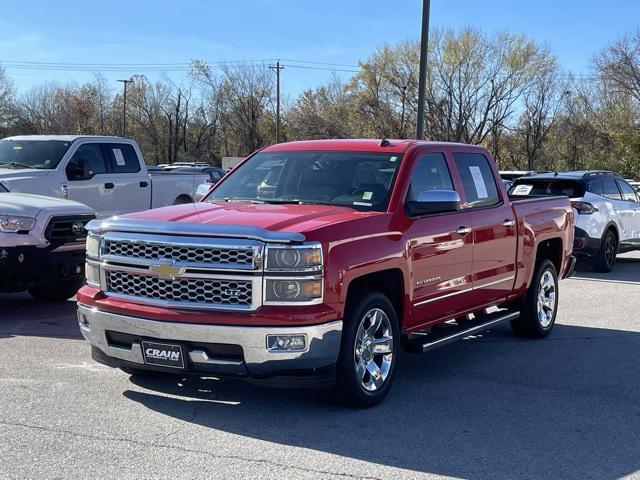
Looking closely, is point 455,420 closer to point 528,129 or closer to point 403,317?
point 403,317

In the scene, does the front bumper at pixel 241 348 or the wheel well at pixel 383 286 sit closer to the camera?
the front bumper at pixel 241 348

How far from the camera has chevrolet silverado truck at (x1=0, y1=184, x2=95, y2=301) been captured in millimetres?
8547

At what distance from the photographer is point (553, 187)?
14117 millimetres

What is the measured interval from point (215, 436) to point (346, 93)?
48488 millimetres

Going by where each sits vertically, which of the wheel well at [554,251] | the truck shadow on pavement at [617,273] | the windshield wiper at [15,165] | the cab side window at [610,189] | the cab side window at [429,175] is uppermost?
the cab side window at [429,175]

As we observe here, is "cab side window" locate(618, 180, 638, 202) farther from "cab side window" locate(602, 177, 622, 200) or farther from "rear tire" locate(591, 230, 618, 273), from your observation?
"rear tire" locate(591, 230, 618, 273)

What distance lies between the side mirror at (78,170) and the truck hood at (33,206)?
9.21ft

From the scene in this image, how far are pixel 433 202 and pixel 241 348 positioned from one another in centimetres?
191

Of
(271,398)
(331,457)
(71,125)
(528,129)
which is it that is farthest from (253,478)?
(71,125)

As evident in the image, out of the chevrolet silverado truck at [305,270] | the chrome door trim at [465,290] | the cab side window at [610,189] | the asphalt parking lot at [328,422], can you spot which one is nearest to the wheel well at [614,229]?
the cab side window at [610,189]

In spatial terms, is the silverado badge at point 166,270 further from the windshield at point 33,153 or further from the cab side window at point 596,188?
the cab side window at point 596,188

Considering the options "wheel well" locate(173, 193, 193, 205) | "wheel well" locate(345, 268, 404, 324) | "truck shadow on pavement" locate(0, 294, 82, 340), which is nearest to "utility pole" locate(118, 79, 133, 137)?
"wheel well" locate(173, 193, 193, 205)

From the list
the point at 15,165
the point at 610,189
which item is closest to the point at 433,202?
the point at 15,165

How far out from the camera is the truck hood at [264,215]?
17.6ft
